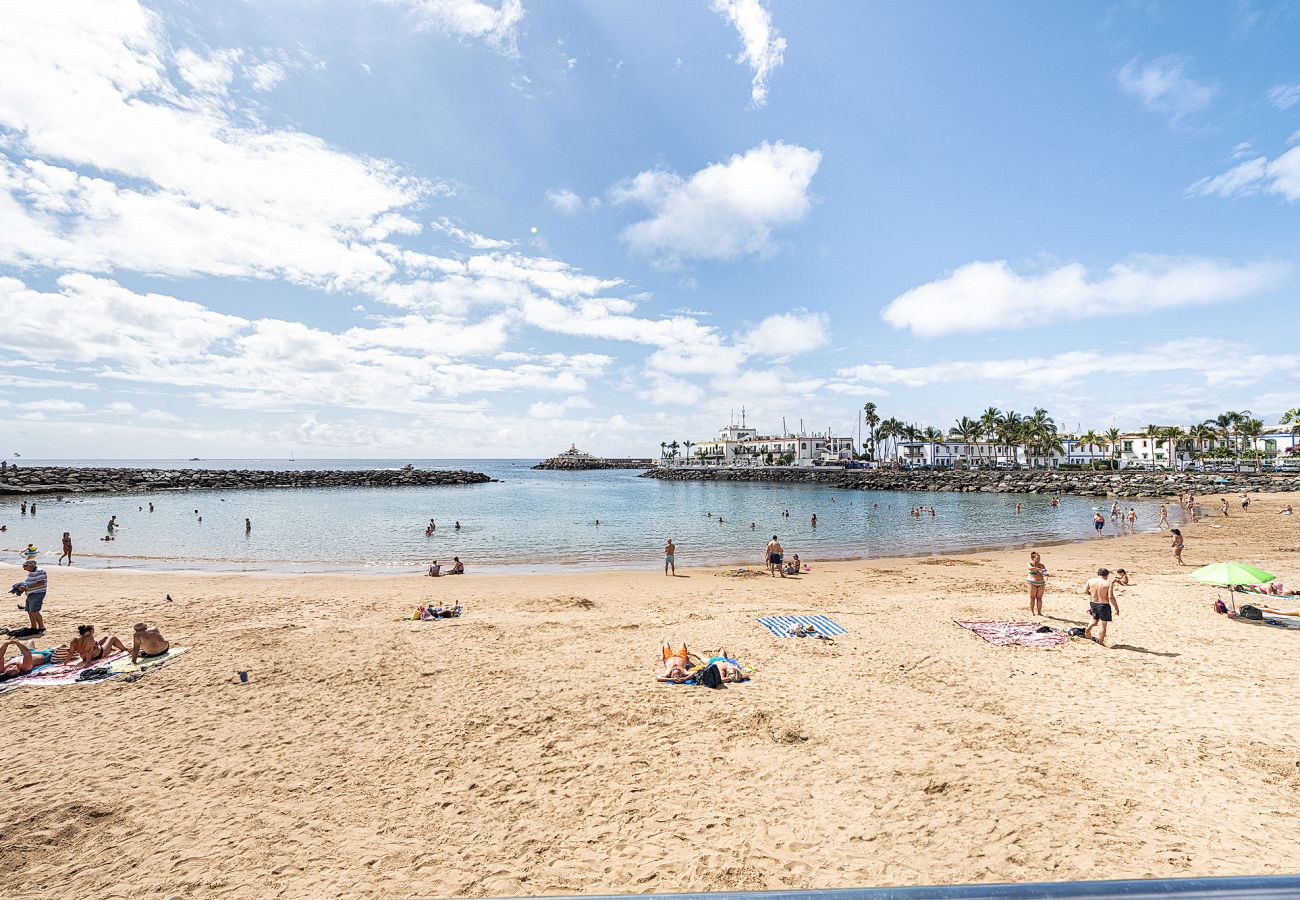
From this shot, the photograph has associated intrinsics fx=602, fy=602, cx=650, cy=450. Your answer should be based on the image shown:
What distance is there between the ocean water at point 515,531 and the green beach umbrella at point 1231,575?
16.6 meters

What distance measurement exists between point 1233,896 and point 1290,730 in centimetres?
1121

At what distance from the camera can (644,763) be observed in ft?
26.1

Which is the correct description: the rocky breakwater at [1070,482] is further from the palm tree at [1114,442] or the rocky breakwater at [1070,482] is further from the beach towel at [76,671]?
the beach towel at [76,671]

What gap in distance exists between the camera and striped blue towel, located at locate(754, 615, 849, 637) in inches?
531

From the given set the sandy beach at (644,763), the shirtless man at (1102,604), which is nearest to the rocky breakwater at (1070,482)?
the shirtless man at (1102,604)

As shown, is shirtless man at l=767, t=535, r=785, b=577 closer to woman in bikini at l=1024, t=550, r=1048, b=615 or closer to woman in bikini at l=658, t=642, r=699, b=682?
woman in bikini at l=1024, t=550, r=1048, b=615

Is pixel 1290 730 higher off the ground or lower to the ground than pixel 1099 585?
lower

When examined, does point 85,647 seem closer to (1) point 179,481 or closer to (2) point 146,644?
(2) point 146,644

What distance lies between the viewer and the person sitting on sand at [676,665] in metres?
10.6

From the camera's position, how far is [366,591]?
19875mm

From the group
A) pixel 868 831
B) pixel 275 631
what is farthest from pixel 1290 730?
pixel 275 631

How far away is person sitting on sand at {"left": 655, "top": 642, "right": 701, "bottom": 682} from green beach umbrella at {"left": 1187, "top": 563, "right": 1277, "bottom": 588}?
10949mm

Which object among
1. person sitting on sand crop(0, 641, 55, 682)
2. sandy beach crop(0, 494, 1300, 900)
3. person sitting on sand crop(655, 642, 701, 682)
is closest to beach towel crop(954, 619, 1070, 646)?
sandy beach crop(0, 494, 1300, 900)

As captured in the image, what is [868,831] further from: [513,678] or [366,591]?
[366,591]
